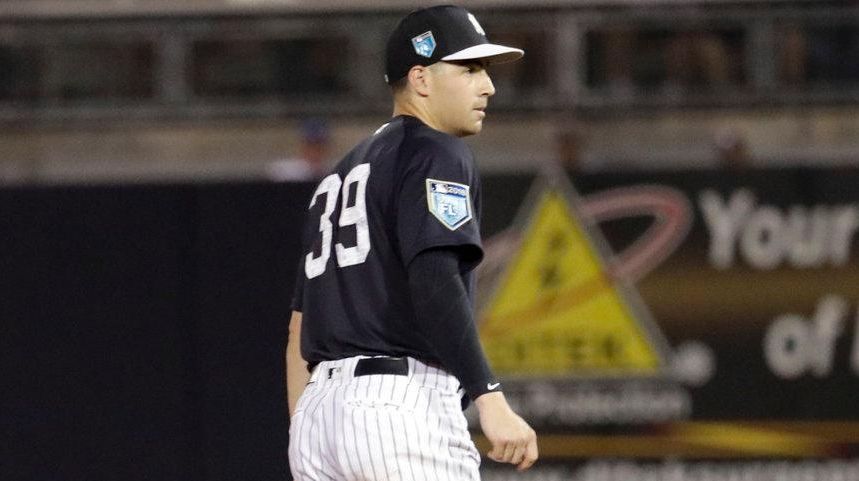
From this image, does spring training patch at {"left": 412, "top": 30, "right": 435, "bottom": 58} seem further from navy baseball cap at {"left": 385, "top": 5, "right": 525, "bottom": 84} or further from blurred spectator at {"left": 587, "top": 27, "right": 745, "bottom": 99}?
blurred spectator at {"left": 587, "top": 27, "right": 745, "bottom": 99}

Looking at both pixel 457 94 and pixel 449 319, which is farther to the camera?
pixel 457 94

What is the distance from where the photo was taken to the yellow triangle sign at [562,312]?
646 cm

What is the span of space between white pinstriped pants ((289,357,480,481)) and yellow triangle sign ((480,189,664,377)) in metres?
3.11

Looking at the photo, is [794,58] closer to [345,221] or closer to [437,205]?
[345,221]

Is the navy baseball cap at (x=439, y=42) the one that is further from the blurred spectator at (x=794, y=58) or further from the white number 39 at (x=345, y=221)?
the blurred spectator at (x=794, y=58)

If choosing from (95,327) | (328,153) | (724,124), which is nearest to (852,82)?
(724,124)

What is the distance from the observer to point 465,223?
3.19 m

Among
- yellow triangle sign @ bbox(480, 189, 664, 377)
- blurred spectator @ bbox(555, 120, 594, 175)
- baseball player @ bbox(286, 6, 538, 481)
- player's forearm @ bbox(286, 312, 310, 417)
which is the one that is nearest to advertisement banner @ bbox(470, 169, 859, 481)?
yellow triangle sign @ bbox(480, 189, 664, 377)

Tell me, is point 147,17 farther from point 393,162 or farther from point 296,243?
point 393,162

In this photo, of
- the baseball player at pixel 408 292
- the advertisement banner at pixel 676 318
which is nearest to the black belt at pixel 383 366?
the baseball player at pixel 408 292

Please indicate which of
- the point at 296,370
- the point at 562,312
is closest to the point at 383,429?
the point at 296,370

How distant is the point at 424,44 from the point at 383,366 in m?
0.66

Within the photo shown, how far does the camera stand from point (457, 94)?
3371mm

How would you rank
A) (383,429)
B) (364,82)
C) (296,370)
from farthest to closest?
1. (364,82)
2. (296,370)
3. (383,429)
